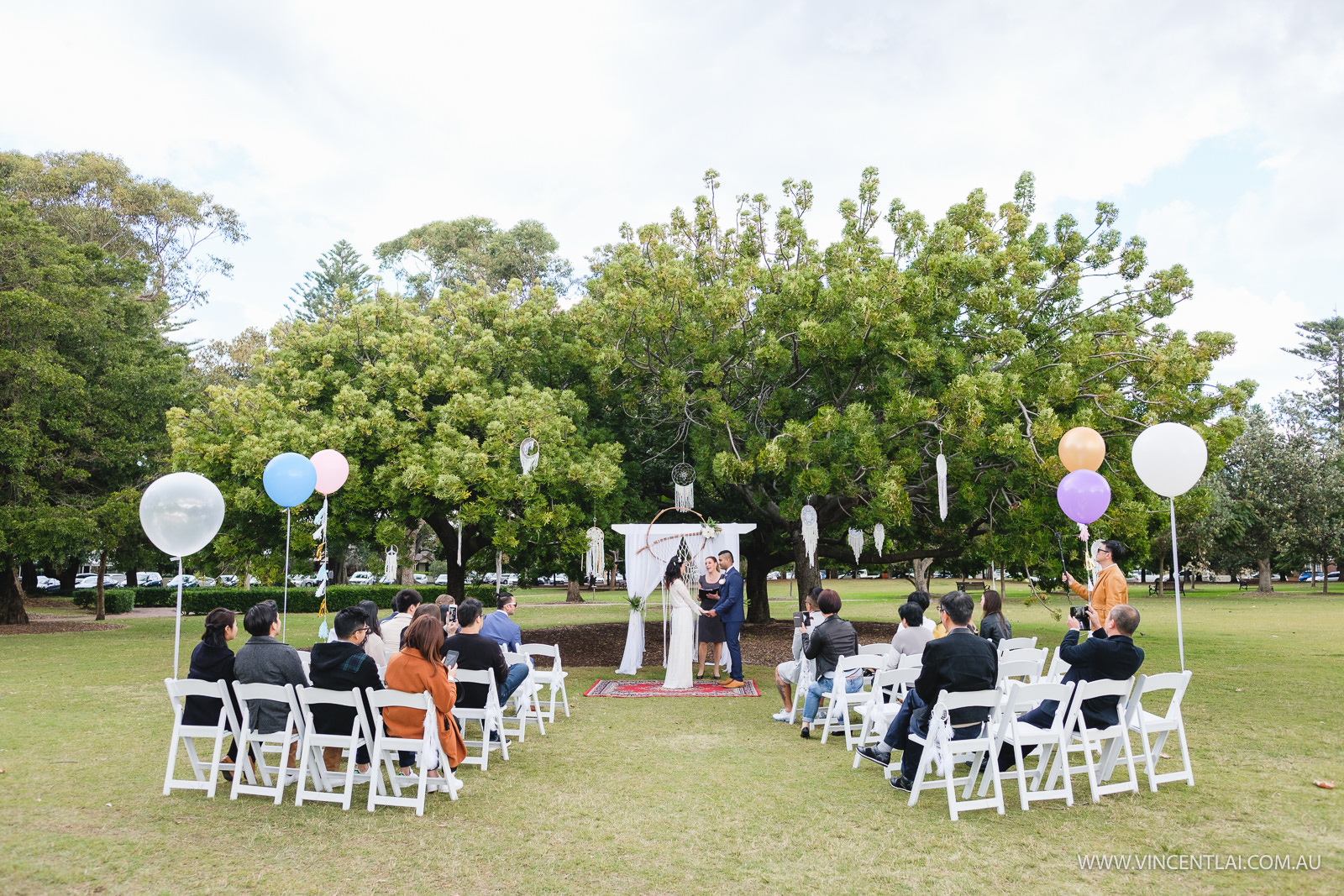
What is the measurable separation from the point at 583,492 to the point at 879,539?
17.1 feet

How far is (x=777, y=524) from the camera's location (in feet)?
57.2

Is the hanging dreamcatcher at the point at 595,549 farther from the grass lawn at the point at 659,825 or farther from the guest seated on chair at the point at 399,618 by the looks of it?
the guest seated on chair at the point at 399,618

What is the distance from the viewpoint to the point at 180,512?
25.0 ft

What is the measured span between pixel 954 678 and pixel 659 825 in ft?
7.17

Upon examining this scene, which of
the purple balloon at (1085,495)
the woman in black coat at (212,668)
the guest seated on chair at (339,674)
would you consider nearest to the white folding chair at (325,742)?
the guest seated on chair at (339,674)

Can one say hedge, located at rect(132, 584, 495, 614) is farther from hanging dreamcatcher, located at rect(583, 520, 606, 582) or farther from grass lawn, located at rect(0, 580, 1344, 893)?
grass lawn, located at rect(0, 580, 1344, 893)

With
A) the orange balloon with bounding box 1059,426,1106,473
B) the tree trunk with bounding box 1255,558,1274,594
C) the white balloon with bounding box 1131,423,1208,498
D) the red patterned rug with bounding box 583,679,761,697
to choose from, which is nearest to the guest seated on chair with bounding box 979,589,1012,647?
the white balloon with bounding box 1131,423,1208,498

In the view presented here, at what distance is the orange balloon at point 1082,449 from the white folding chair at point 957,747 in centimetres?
538

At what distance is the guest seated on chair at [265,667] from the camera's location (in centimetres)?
591

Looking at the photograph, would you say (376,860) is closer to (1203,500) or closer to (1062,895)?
(1062,895)

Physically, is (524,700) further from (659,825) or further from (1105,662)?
(1105,662)

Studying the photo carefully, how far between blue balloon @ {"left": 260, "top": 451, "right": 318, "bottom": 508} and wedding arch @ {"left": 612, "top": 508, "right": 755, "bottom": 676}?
4303mm

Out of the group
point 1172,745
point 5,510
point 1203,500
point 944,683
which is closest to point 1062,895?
point 944,683

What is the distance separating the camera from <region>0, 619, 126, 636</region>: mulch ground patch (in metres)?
20.6
